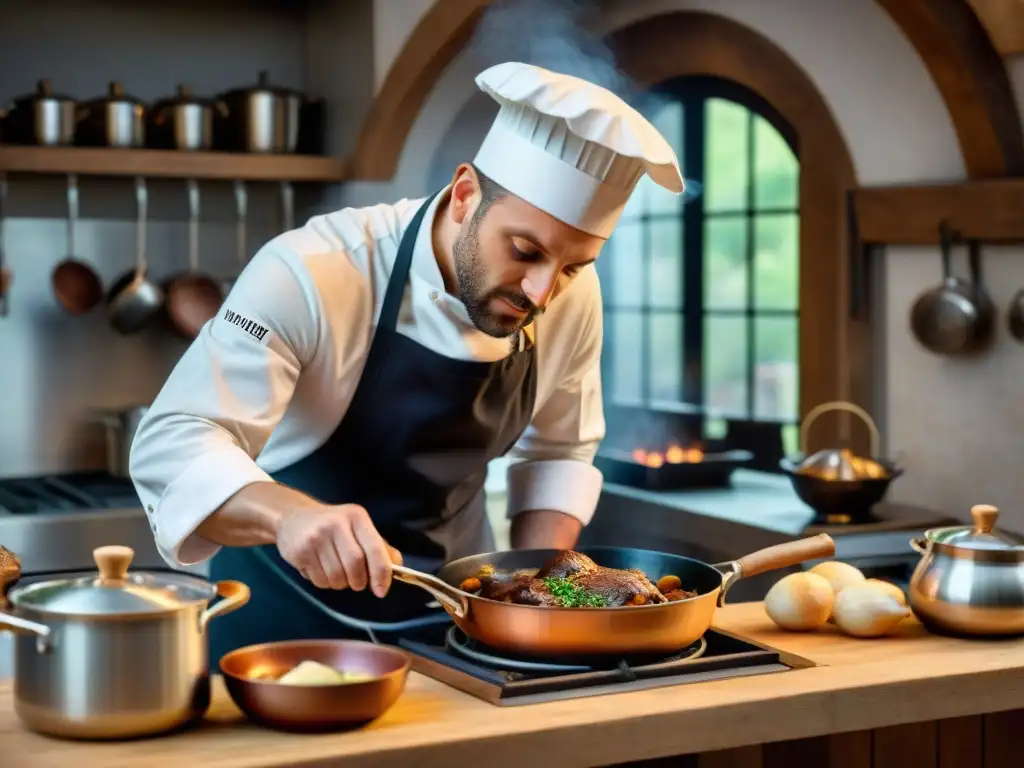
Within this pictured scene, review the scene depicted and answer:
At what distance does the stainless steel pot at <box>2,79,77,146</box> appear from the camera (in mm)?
4426

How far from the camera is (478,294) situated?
2123mm

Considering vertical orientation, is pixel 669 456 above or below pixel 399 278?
below

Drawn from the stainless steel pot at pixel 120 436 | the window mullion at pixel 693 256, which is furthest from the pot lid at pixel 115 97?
the window mullion at pixel 693 256

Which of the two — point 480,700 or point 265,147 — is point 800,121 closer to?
point 265,147

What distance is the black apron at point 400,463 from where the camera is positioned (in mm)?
2381

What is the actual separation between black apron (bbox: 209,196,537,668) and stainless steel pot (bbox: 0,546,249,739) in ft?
2.42

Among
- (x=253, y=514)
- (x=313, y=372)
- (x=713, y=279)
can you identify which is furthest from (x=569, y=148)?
(x=713, y=279)

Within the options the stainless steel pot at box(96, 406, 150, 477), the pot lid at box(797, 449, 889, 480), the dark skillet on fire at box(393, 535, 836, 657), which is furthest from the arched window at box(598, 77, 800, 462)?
the dark skillet on fire at box(393, 535, 836, 657)

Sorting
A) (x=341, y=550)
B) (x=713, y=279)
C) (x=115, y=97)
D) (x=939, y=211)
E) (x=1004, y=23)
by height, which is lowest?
(x=341, y=550)

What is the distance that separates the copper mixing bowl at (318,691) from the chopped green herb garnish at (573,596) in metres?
0.24

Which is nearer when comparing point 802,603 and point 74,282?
point 802,603

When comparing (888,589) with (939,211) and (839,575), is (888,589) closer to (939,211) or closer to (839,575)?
(839,575)

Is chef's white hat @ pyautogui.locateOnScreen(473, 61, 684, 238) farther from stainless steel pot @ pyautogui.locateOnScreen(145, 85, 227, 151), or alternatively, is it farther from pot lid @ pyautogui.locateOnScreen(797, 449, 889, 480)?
stainless steel pot @ pyautogui.locateOnScreen(145, 85, 227, 151)

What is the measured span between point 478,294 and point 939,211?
6.00 ft
